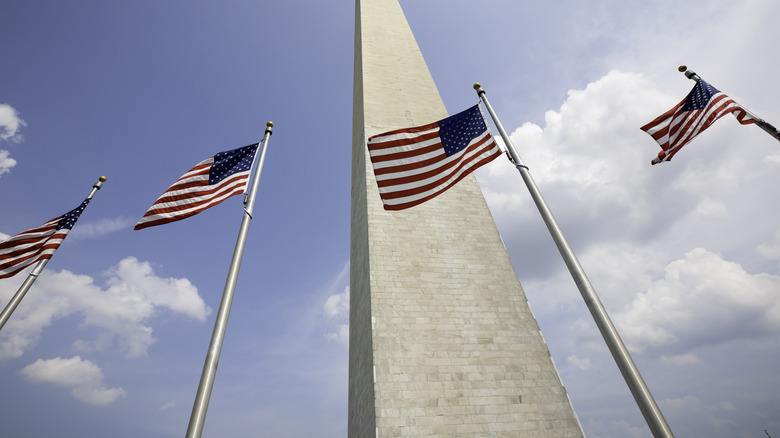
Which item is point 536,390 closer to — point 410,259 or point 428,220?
point 410,259

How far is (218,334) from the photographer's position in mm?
5781

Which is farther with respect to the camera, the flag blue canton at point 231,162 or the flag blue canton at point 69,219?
the flag blue canton at point 69,219

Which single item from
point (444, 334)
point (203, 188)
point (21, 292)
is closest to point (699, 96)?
point (444, 334)

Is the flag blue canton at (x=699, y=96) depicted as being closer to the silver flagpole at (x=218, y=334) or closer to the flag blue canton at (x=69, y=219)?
the silver flagpole at (x=218, y=334)

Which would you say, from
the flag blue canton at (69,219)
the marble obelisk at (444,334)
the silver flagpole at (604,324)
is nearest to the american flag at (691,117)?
the silver flagpole at (604,324)

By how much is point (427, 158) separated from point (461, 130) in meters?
0.92

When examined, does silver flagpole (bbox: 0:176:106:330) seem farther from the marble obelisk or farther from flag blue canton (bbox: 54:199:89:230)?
the marble obelisk

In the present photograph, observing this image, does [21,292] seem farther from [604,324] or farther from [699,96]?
[699,96]

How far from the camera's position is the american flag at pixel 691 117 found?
27.4ft

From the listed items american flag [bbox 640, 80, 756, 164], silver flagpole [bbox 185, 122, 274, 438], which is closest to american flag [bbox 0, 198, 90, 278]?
silver flagpole [bbox 185, 122, 274, 438]

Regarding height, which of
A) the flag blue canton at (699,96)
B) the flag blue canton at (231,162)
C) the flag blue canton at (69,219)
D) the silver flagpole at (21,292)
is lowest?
the silver flagpole at (21,292)

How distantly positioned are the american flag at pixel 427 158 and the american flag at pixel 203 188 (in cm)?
324

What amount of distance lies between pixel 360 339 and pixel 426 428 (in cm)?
404

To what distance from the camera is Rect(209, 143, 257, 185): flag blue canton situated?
815cm
